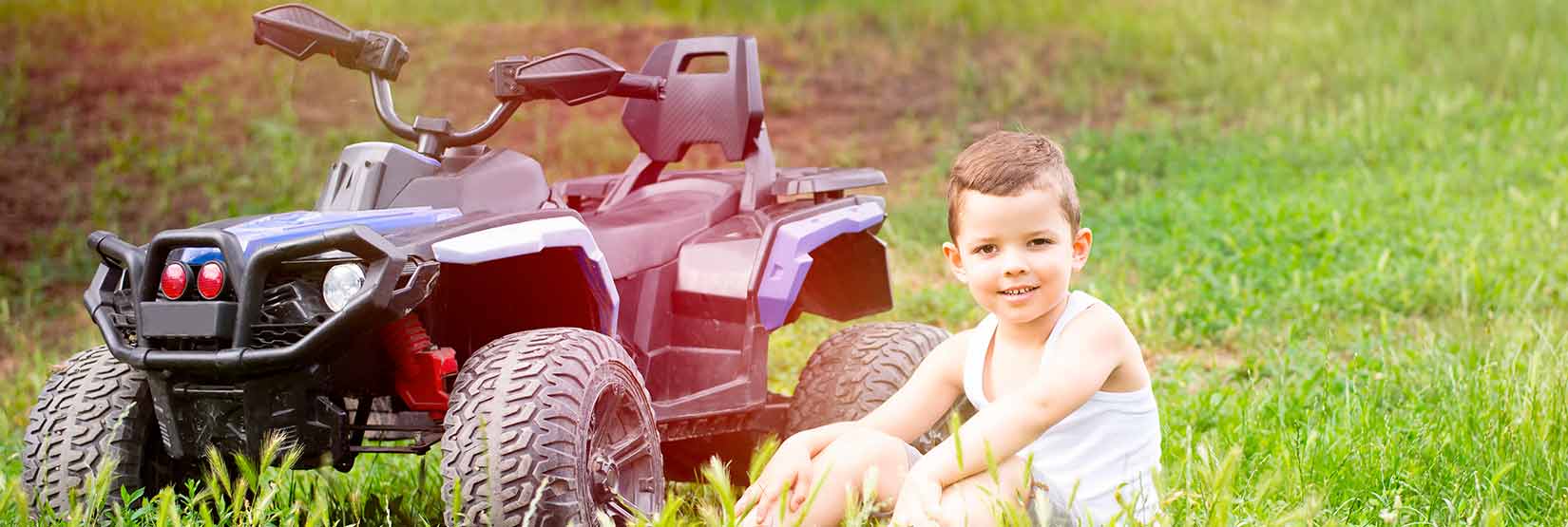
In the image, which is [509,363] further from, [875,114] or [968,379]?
[875,114]

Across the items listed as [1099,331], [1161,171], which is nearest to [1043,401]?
[1099,331]

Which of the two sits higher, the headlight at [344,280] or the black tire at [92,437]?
the headlight at [344,280]

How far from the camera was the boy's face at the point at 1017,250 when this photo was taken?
2.64 metres

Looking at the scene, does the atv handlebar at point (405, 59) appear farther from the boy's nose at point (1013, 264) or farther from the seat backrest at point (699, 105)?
the boy's nose at point (1013, 264)

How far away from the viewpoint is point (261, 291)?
2686 millimetres

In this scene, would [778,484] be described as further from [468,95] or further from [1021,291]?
[468,95]

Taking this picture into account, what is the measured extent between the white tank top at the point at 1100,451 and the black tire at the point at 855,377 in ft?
2.88

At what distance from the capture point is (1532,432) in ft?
11.7

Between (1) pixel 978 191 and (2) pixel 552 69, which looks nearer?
(1) pixel 978 191

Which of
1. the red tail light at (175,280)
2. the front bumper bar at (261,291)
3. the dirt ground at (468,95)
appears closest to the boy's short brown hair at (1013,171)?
the front bumper bar at (261,291)

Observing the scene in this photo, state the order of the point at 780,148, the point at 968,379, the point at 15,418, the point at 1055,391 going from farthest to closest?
the point at 780,148 → the point at 15,418 → the point at 968,379 → the point at 1055,391

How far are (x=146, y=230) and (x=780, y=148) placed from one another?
3.83 meters

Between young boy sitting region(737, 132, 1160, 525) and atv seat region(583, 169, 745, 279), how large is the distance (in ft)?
2.79

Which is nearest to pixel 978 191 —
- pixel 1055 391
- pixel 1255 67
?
pixel 1055 391
